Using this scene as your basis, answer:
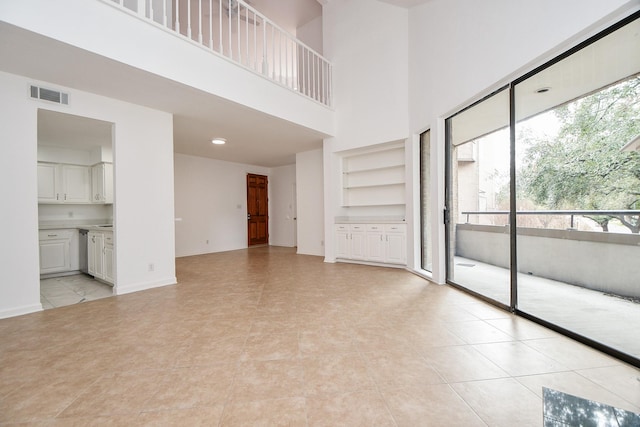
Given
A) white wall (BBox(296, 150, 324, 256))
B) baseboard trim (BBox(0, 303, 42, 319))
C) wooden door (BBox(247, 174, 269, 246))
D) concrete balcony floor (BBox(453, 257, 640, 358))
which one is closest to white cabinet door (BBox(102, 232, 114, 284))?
baseboard trim (BBox(0, 303, 42, 319))

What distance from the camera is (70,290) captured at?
13.1 ft

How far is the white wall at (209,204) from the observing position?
7.01 metres

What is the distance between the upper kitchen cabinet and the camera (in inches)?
189

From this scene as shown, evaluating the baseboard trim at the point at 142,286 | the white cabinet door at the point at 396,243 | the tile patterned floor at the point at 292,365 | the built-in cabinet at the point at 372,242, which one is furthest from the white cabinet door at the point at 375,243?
the baseboard trim at the point at 142,286

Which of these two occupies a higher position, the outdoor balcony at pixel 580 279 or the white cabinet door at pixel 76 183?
the white cabinet door at pixel 76 183

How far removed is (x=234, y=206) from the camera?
26.8 feet

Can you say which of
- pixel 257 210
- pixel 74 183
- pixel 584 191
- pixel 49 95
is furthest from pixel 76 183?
pixel 584 191

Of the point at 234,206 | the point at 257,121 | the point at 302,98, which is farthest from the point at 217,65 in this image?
the point at 234,206

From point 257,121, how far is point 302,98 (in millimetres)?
976

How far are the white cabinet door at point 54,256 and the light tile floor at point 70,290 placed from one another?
17 centimetres

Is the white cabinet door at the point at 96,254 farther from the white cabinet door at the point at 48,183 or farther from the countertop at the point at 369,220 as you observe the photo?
the countertop at the point at 369,220

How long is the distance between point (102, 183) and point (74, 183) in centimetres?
63

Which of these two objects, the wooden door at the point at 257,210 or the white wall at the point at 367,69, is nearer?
the white wall at the point at 367,69

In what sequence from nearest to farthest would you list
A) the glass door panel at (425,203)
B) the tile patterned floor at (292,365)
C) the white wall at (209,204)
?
1. the tile patterned floor at (292,365)
2. the glass door panel at (425,203)
3. the white wall at (209,204)
